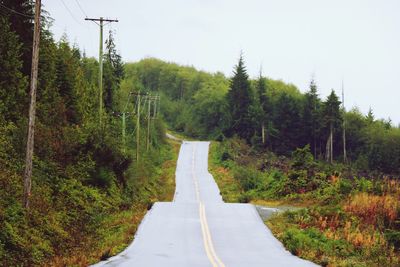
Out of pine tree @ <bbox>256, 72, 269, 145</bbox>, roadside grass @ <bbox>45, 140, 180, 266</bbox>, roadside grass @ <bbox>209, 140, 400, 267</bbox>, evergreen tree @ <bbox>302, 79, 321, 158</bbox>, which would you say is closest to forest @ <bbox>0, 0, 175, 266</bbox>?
roadside grass @ <bbox>45, 140, 180, 266</bbox>

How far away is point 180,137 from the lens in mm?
111250

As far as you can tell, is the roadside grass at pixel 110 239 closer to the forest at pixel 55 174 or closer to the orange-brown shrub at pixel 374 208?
the forest at pixel 55 174

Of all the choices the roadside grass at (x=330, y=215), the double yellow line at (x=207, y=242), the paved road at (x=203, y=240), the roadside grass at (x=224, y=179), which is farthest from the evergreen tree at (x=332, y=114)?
the double yellow line at (x=207, y=242)

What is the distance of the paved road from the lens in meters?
15.7

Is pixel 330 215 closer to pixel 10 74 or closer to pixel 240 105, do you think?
pixel 10 74

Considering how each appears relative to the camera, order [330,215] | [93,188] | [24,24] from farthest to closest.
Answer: [24,24] < [93,188] < [330,215]

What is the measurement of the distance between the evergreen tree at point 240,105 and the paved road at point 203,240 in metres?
64.6

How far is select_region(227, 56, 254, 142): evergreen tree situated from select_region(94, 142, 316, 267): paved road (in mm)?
64600

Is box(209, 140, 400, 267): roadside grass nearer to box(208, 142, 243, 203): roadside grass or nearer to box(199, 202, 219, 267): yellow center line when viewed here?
box(208, 142, 243, 203): roadside grass

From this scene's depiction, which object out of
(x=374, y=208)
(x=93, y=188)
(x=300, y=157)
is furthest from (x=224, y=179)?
(x=374, y=208)

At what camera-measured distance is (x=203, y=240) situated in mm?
20062

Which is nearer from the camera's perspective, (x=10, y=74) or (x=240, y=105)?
(x=10, y=74)

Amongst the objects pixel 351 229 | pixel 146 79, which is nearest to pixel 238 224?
pixel 351 229

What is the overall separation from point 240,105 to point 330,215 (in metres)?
71.4
